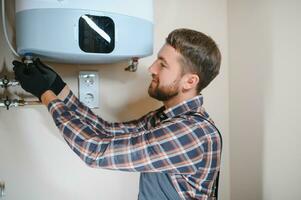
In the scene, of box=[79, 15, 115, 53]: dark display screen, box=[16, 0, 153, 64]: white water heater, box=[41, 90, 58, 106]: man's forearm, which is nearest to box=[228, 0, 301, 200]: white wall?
box=[16, 0, 153, 64]: white water heater

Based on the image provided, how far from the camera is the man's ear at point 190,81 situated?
2.86 ft

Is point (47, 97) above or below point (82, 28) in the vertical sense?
below

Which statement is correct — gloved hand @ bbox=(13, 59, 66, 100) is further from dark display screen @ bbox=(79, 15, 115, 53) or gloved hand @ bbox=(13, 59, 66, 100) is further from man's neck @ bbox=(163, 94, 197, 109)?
man's neck @ bbox=(163, 94, 197, 109)

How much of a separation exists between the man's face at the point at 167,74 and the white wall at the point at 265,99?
0.43 m

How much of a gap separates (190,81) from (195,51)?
93 mm

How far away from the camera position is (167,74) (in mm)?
863

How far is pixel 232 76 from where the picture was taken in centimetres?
129

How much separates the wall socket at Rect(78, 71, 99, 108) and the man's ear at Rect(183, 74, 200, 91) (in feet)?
1.12

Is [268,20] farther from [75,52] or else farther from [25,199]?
[25,199]

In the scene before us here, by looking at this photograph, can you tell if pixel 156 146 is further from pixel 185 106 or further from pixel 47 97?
pixel 47 97

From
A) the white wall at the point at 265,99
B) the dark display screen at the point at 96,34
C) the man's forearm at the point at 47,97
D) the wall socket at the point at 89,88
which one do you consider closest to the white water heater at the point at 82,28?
the dark display screen at the point at 96,34

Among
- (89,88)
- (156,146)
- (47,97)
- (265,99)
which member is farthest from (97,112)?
(265,99)

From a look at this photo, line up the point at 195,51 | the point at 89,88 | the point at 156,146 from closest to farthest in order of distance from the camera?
the point at 156,146, the point at 195,51, the point at 89,88

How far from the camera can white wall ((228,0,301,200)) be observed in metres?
1.00
